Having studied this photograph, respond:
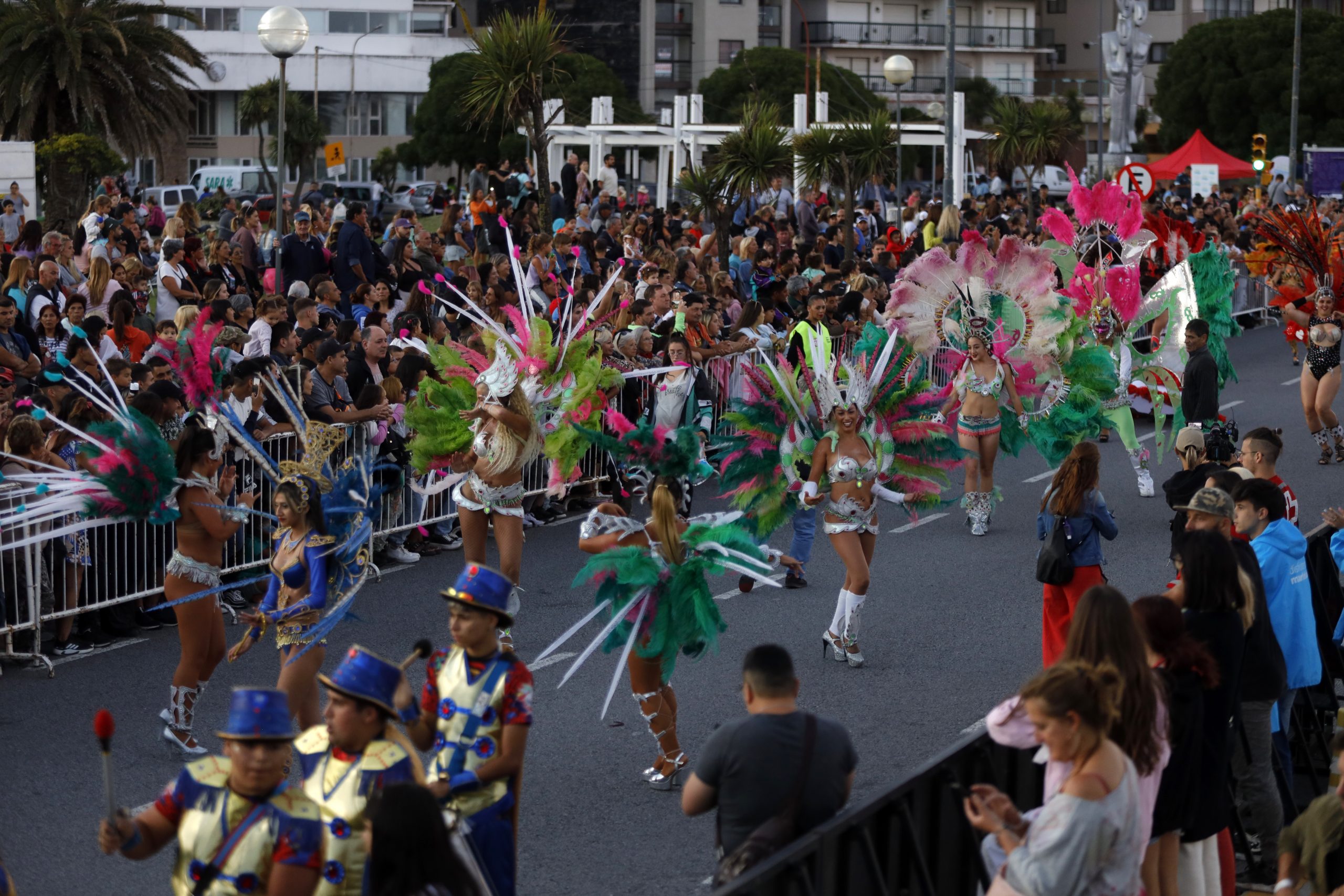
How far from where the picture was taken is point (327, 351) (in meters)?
11.7

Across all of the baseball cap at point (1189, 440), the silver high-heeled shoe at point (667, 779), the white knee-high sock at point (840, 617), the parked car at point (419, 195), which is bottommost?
the silver high-heeled shoe at point (667, 779)

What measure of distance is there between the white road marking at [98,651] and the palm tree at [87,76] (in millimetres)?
18074

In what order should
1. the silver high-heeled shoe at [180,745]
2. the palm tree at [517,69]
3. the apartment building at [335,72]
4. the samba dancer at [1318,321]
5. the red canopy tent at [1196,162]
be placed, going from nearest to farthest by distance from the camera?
the silver high-heeled shoe at [180,745]
the samba dancer at [1318,321]
the palm tree at [517,69]
the red canopy tent at [1196,162]
the apartment building at [335,72]

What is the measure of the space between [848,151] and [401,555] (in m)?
13.2

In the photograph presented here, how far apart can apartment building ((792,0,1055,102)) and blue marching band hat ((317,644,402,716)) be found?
7020cm

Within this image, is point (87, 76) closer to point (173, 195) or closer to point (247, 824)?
point (173, 195)

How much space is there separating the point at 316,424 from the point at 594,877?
8.44ft

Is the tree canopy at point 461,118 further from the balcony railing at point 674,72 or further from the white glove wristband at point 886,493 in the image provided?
the white glove wristband at point 886,493

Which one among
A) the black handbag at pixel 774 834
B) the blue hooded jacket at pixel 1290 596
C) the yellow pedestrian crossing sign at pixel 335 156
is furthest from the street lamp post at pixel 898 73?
the black handbag at pixel 774 834

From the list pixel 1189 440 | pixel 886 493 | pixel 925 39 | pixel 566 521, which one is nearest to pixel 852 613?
pixel 886 493

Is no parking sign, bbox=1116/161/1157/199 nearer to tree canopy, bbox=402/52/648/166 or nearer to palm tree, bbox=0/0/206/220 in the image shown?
palm tree, bbox=0/0/206/220

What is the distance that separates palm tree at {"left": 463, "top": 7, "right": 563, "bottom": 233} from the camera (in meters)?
19.8

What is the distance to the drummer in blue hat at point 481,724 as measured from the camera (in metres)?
5.47

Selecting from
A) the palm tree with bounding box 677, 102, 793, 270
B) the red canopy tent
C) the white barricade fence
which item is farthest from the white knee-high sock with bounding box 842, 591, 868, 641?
the red canopy tent
